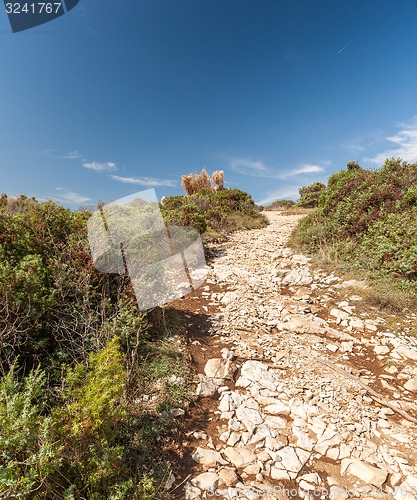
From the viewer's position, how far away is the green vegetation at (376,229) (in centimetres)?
664

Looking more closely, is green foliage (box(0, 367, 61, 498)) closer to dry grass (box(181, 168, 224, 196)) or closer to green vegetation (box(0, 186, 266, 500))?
green vegetation (box(0, 186, 266, 500))

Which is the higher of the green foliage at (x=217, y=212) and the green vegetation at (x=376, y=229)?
the green foliage at (x=217, y=212)

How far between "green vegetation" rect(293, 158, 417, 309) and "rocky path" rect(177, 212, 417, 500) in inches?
38.1

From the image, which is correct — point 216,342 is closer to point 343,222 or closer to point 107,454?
point 107,454

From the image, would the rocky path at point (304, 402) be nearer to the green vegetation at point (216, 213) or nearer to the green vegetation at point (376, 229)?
the green vegetation at point (376, 229)

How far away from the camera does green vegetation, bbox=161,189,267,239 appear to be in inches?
455

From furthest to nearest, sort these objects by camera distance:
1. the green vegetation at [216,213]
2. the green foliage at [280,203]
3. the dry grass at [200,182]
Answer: the green foliage at [280,203] < the dry grass at [200,182] < the green vegetation at [216,213]

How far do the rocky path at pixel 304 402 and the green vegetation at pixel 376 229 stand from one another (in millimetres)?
967

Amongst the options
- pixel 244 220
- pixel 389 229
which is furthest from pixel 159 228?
pixel 244 220

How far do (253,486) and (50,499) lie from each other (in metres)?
1.82

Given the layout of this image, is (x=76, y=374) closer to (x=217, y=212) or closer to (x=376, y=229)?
(x=376, y=229)

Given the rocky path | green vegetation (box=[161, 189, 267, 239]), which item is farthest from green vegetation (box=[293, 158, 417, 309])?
green vegetation (box=[161, 189, 267, 239])

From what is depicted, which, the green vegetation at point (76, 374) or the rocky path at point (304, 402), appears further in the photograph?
the rocky path at point (304, 402)

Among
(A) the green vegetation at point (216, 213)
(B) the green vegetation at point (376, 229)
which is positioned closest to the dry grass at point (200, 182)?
(A) the green vegetation at point (216, 213)
